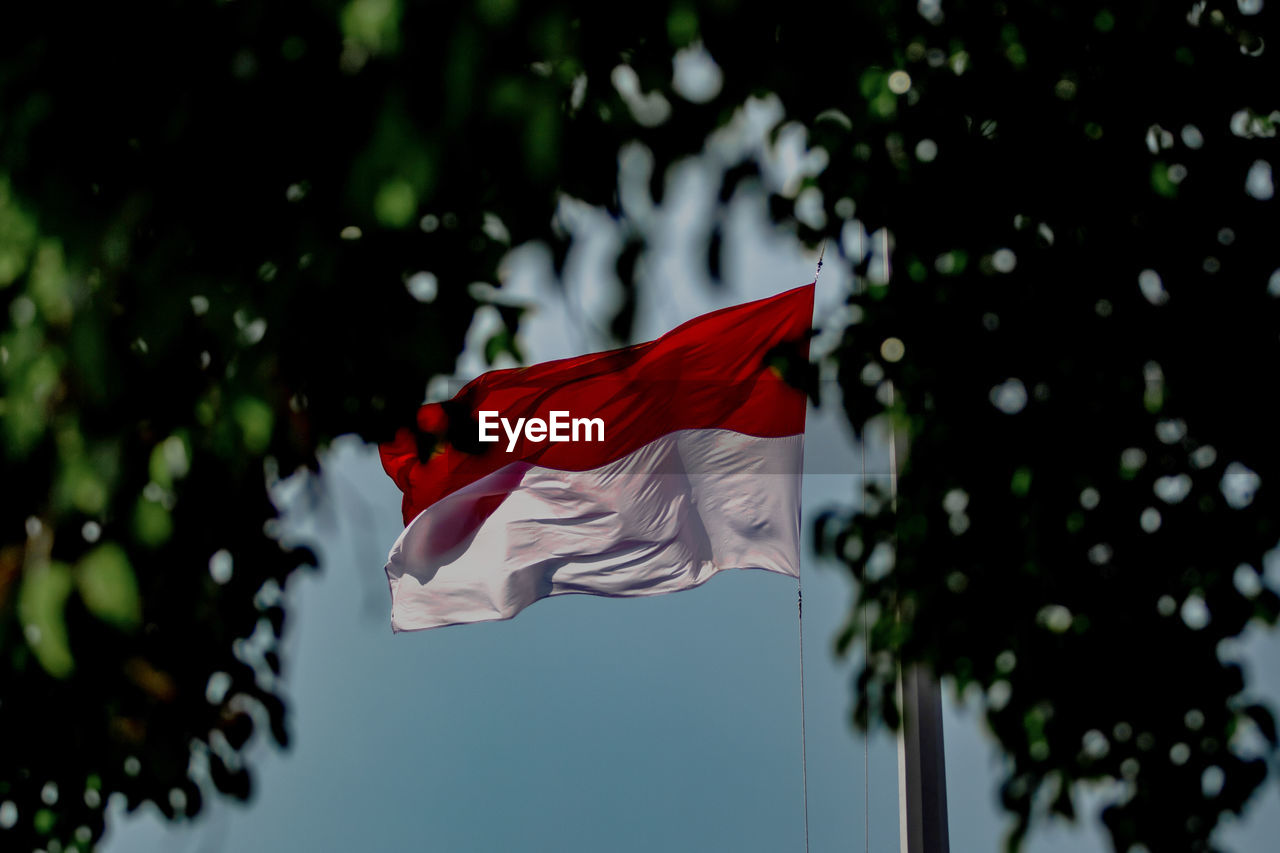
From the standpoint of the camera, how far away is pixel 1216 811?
7.86ft

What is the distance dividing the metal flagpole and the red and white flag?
1.21 meters

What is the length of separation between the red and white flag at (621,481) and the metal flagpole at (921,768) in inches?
47.5

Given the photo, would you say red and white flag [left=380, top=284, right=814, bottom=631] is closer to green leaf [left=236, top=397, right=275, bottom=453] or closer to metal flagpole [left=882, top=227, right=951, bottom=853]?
metal flagpole [left=882, top=227, right=951, bottom=853]

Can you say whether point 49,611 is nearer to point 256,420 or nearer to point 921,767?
point 256,420

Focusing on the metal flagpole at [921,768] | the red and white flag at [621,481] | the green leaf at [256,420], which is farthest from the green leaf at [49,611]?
the red and white flag at [621,481]

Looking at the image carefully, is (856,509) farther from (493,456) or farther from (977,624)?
(493,456)

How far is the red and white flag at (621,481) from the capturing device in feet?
17.3

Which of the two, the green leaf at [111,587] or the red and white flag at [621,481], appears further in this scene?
the red and white flag at [621,481]

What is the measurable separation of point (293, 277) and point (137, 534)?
0.39 m

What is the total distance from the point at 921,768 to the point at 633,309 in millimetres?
3187

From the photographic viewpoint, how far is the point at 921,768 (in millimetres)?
4148

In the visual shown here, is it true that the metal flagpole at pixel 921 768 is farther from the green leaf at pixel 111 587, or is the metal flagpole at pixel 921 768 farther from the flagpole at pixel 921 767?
the green leaf at pixel 111 587

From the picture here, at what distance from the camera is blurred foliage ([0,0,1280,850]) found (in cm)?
135

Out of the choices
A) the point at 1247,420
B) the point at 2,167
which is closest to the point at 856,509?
the point at 1247,420
